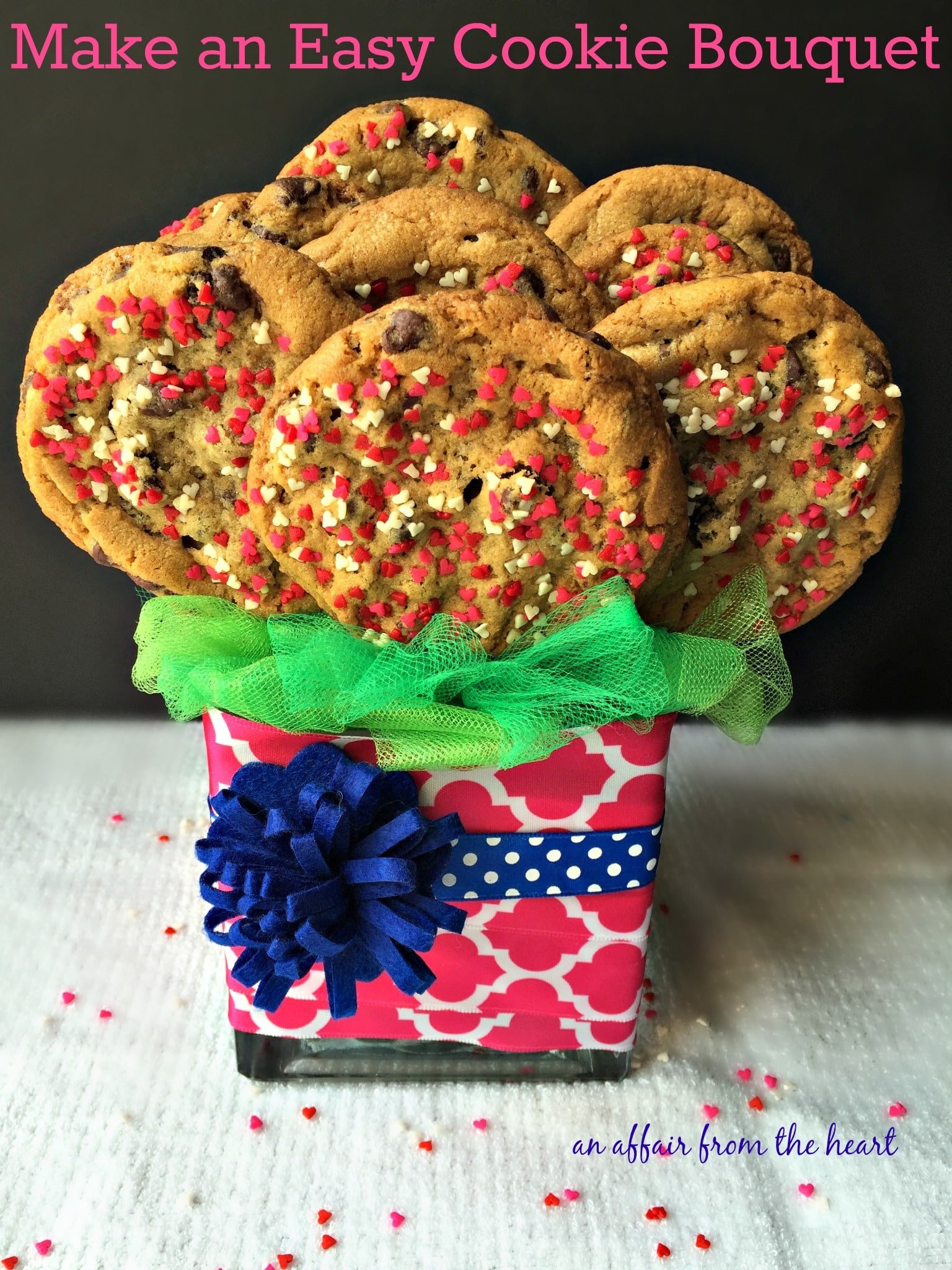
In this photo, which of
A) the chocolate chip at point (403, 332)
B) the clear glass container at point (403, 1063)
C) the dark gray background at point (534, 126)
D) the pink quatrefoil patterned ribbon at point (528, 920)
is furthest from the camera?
the dark gray background at point (534, 126)

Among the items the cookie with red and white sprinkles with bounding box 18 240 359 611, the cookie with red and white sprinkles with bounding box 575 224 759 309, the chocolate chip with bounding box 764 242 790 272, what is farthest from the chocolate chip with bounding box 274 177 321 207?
the chocolate chip with bounding box 764 242 790 272

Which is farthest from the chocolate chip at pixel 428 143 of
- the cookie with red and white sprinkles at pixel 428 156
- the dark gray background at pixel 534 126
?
the dark gray background at pixel 534 126

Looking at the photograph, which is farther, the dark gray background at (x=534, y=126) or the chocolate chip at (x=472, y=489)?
the dark gray background at (x=534, y=126)

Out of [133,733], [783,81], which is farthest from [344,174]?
[133,733]

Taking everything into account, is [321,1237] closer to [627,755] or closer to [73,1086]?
[73,1086]

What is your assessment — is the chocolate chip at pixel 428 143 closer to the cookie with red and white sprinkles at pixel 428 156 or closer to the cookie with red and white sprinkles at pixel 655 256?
the cookie with red and white sprinkles at pixel 428 156

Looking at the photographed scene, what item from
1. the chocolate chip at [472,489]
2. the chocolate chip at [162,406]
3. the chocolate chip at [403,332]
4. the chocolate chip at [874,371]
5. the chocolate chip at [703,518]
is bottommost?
the chocolate chip at [703,518]

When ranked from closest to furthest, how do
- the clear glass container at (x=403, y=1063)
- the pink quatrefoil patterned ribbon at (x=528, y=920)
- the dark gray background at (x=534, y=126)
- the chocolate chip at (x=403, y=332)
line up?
the chocolate chip at (x=403, y=332) → the pink quatrefoil patterned ribbon at (x=528, y=920) → the clear glass container at (x=403, y=1063) → the dark gray background at (x=534, y=126)
